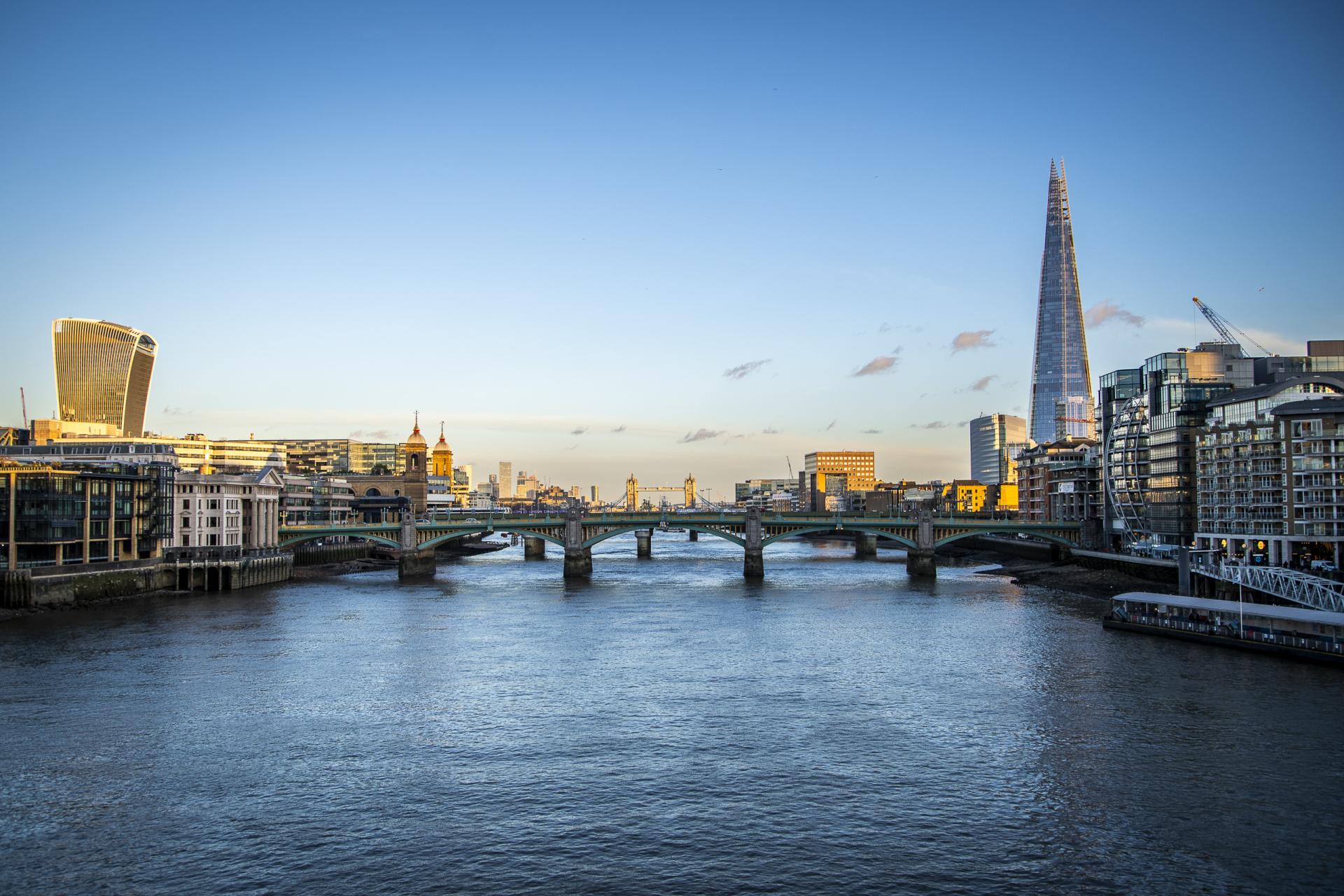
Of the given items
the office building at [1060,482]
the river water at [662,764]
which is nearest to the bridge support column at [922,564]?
the office building at [1060,482]

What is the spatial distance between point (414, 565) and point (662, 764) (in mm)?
77156

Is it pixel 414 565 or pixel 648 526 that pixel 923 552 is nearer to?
pixel 648 526

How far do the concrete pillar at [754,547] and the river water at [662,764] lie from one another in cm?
4072

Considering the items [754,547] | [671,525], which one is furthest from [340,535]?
[754,547]

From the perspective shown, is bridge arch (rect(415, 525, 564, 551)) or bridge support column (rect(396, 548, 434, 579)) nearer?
bridge arch (rect(415, 525, 564, 551))

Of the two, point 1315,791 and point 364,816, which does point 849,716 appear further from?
point 364,816

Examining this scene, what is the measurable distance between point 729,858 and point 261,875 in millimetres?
10659

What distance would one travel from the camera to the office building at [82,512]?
67875 mm

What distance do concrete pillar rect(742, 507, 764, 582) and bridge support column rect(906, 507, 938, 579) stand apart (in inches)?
602

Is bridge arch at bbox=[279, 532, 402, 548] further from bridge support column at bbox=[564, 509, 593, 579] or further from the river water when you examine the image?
the river water

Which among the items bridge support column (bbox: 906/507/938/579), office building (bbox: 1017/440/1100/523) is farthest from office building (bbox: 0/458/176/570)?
office building (bbox: 1017/440/1100/523)

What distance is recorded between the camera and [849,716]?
36062mm

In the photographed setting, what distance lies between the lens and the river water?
897 inches

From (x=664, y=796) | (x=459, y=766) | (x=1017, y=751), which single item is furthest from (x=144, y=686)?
(x=1017, y=751)
